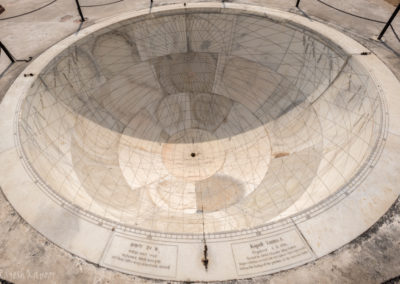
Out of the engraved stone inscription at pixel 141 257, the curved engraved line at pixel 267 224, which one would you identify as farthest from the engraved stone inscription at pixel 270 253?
the engraved stone inscription at pixel 141 257

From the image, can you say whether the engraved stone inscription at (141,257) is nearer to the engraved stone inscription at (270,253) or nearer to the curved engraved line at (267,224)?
the curved engraved line at (267,224)

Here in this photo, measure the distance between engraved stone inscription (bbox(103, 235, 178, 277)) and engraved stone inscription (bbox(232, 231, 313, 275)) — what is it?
6.03 ft

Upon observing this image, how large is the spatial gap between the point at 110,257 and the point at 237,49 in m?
13.2

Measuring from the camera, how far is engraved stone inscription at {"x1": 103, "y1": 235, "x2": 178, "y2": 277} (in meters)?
6.60

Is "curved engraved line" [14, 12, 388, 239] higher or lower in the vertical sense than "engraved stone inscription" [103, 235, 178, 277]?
higher

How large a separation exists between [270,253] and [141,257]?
3.57 meters

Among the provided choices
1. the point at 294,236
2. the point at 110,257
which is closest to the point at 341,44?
the point at 294,236

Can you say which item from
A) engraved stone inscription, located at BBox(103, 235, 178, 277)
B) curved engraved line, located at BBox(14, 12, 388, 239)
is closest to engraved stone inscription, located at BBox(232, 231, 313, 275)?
curved engraved line, located at BBox(14, 12, 388, 239)

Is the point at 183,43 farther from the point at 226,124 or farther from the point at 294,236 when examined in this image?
the point at 294,236

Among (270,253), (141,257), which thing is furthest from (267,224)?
(141,257)

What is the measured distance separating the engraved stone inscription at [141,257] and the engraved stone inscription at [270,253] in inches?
72.4

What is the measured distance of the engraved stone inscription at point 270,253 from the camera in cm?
657

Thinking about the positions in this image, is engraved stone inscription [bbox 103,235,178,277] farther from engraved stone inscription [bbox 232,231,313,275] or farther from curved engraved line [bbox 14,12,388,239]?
engraved stone inscription [bbox 232,231,313,275]

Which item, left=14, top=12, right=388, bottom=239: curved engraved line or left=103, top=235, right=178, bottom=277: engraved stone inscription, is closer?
left=103, top=235, right=178, bottom=277: engraved stone inscription
